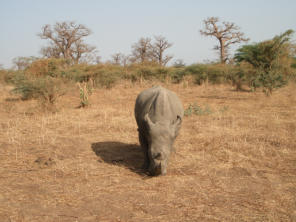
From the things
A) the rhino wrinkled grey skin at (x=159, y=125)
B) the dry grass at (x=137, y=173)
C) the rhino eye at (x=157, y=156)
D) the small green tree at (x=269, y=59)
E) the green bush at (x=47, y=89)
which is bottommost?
the dry grass at (x=137, y=173)

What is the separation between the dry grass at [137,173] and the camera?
12.8 ft

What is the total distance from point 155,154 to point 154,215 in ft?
4.24

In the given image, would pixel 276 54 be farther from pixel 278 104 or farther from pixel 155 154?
pixel 155 154

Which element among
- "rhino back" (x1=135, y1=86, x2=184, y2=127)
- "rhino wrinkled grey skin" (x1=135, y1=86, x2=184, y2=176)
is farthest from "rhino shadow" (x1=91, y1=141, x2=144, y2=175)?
"rhino back" (x1=135, y1=86, x2=184, y2=127)

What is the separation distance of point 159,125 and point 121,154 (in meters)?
1.90

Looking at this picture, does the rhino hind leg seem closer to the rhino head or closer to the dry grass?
the dry grass

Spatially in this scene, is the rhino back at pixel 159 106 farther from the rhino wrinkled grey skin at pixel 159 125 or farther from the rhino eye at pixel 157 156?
the rhino eye at pixel 157 156

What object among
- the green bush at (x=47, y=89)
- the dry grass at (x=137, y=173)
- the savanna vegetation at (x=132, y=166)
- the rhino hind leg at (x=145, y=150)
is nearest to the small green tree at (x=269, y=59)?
the savanna vegetation at (x=132, y=166)

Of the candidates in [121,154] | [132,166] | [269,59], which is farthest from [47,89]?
[269,59]

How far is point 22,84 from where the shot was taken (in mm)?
13859

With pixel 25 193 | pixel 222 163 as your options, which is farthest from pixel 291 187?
pixel 25 193

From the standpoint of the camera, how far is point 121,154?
259 inches

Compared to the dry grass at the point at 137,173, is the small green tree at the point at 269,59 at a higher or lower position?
higher

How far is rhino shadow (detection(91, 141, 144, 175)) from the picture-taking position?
232 inches
